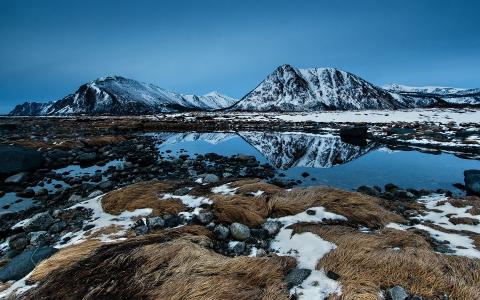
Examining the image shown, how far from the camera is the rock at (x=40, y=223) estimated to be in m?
9.08

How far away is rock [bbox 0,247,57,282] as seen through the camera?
5.91 m

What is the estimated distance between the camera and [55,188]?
622 inches

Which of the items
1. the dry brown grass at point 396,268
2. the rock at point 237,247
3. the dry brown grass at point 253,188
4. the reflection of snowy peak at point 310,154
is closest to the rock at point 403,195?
the dry brown grass at point 253,188

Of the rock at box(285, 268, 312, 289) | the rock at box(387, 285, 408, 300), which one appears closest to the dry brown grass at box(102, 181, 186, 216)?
the rock at box(285, 268, 312, 289)

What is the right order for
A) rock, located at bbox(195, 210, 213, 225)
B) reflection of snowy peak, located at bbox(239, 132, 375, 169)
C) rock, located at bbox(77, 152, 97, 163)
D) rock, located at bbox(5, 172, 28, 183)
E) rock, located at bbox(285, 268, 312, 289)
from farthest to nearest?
rock, located at bbox(77, 152, 97, 163) < reflection of snowy peak, located at bbox(239, 132, 375, 169) < rock, located at bbox(5, 172, 28, 183) < rock, located at bbox(195, 210, 213, 225) < rock, located at bbox(285, 268, 312, 289)

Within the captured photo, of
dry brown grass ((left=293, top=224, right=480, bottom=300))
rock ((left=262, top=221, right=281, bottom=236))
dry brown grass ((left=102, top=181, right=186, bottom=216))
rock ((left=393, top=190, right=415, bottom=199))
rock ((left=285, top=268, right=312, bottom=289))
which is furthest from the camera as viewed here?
rock ((left=393, top=190, right=415, bottom=199))

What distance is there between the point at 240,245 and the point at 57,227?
17.6 feet

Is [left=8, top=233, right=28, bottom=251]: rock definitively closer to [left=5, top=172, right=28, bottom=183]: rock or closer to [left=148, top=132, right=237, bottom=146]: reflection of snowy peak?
[left=5, top=172, right=28, bottom=183]: rock

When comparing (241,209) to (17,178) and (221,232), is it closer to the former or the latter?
(221,232)

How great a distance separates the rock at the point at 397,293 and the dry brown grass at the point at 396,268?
0.16m

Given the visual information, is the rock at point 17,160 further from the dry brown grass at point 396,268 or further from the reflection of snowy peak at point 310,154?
the dry brown grass at point 396,268

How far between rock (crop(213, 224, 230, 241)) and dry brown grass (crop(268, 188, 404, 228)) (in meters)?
1.64

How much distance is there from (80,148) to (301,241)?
1033 inches

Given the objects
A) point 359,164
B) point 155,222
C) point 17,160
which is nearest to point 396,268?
point 155,222
